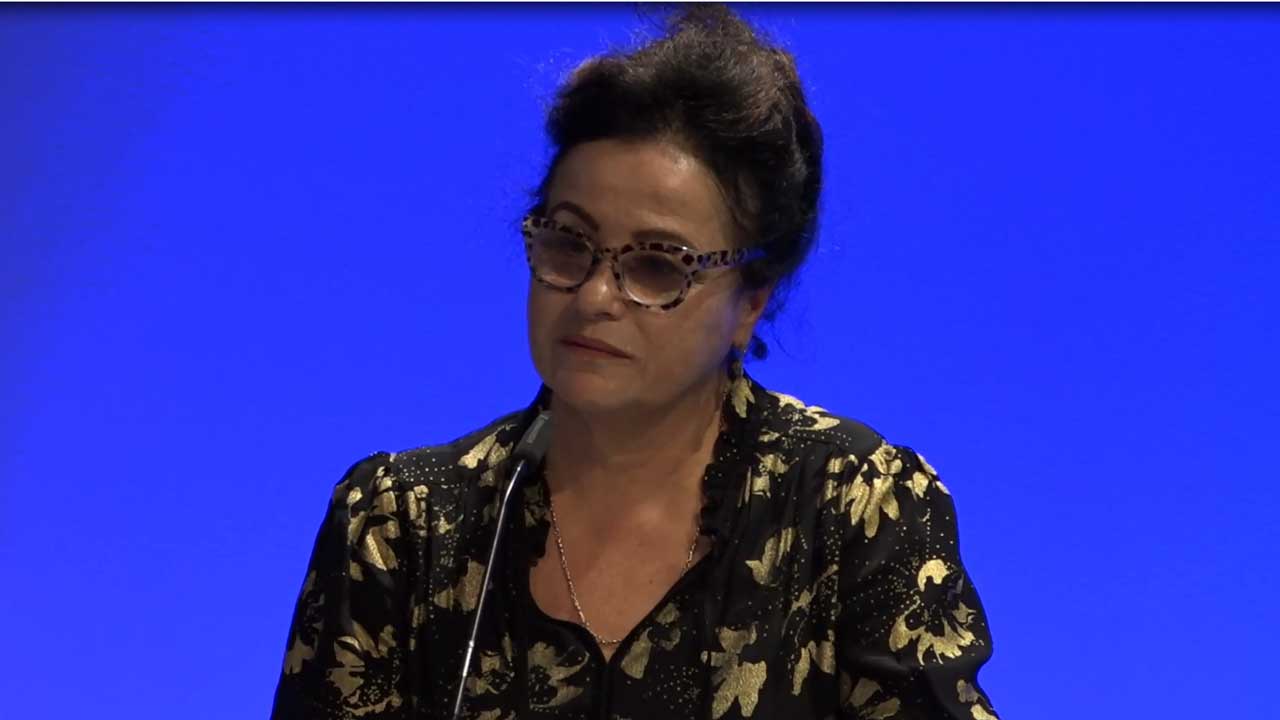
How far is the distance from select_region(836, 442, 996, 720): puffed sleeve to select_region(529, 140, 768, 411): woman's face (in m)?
0.21

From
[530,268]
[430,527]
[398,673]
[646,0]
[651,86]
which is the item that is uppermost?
[646,0]

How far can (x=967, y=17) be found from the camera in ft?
6.25

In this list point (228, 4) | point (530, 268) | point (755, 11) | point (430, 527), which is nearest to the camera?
point (530, 268)

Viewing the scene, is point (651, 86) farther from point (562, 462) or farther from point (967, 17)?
point (967, 17)

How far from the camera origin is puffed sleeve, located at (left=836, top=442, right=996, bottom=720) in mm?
1111

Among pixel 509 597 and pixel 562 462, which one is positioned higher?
pixel 562 462

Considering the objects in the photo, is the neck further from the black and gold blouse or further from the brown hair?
the brown hair

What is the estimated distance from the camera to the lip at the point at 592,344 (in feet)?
3.53

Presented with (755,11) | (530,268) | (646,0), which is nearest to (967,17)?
(755,11)

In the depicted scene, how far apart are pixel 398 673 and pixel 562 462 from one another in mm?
222

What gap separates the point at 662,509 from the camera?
1211 mm

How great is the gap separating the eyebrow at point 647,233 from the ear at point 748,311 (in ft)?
0.29

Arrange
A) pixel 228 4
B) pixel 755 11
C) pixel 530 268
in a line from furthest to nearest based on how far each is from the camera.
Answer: pixel 228 4 < pixel 755 11 < pixel 530 268

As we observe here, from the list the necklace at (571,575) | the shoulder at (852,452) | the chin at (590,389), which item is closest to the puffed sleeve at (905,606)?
the shoulder at (852,452)
